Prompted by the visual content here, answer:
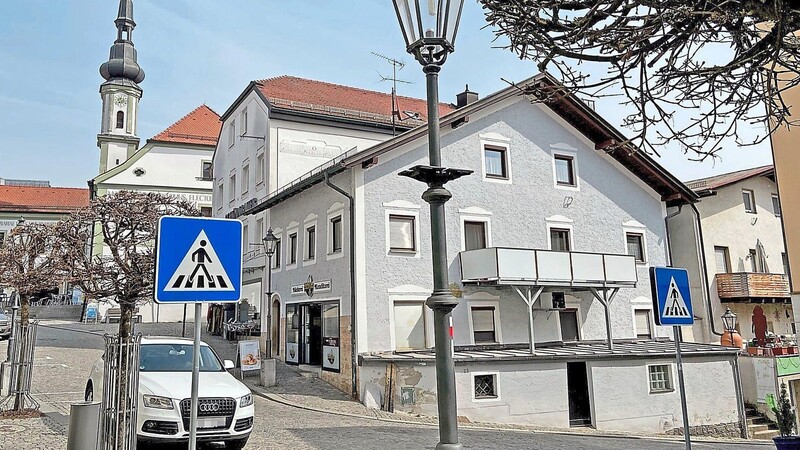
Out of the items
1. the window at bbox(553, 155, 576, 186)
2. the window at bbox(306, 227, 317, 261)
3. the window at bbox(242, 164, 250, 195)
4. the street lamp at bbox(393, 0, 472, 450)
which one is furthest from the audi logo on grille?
the window at bbox(242, 164, 250, 195)

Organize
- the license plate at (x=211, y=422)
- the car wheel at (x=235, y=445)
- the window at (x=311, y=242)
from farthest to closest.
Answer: the window at (x=311, y=242) < the car wheel at (x=235, y=445) < the license plate at (x=211, y=422)

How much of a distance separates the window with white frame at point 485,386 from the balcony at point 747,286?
13799 millimetres

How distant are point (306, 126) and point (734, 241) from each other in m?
19.3

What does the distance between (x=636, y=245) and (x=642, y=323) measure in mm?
3039

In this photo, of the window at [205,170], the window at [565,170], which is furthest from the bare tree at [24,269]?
the window at [205,170]

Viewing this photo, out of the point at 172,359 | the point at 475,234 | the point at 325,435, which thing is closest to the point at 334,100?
the point at 475,234

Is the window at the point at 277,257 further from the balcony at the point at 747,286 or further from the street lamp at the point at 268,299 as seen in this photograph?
the balcony at the point at 747,286

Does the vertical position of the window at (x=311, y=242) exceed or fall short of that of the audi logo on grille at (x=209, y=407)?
it exceeds it

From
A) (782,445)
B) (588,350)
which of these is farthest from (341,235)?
(782,445)

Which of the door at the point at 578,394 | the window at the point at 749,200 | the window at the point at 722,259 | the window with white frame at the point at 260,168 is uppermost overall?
the window with white frame at the point at 260,168

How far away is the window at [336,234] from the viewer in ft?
63.9

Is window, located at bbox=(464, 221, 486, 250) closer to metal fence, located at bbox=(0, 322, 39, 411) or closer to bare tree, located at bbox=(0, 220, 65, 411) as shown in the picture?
bare tree, located at bbox=(0, 220, 65, 411)

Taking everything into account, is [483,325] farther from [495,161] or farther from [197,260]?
[197,260]

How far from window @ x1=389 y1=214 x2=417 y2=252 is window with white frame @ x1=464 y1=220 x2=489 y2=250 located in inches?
76.2
